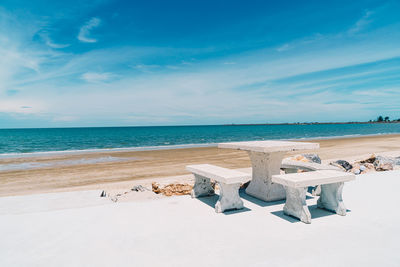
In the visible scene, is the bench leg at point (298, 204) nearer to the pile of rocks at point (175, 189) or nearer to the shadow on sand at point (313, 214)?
the shadow on sand at point (313, 214)

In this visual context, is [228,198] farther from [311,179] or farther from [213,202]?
[311,179]

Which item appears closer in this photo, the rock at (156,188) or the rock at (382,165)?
the rock at (156,188)

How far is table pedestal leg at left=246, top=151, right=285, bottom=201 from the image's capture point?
180 inches

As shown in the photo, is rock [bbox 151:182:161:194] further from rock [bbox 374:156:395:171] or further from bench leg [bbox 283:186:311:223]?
rock [bbox 374:156:395:171]

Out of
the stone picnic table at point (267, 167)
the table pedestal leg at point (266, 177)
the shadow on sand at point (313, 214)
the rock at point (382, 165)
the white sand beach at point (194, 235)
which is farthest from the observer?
the rock at point (382, 165)

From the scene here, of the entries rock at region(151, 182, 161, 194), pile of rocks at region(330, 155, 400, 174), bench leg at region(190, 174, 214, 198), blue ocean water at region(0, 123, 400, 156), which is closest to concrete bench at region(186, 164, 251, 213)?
bench leg at region(190, 174, 214, 198)

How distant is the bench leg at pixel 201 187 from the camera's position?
4.88 metres

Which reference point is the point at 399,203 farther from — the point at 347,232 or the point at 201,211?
the point at 201,211

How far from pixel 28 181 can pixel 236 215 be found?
8869 millimetres

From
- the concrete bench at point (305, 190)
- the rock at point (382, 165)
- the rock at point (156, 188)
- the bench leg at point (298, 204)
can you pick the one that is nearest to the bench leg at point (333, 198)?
the concrete bench at point (305, 190)

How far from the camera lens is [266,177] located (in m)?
4.69

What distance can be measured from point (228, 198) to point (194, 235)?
1046 millimetres

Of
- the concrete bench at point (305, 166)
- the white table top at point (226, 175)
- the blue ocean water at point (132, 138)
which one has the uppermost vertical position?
the white table top at point (226, 175)

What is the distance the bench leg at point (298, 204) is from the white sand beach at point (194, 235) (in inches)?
3.9
